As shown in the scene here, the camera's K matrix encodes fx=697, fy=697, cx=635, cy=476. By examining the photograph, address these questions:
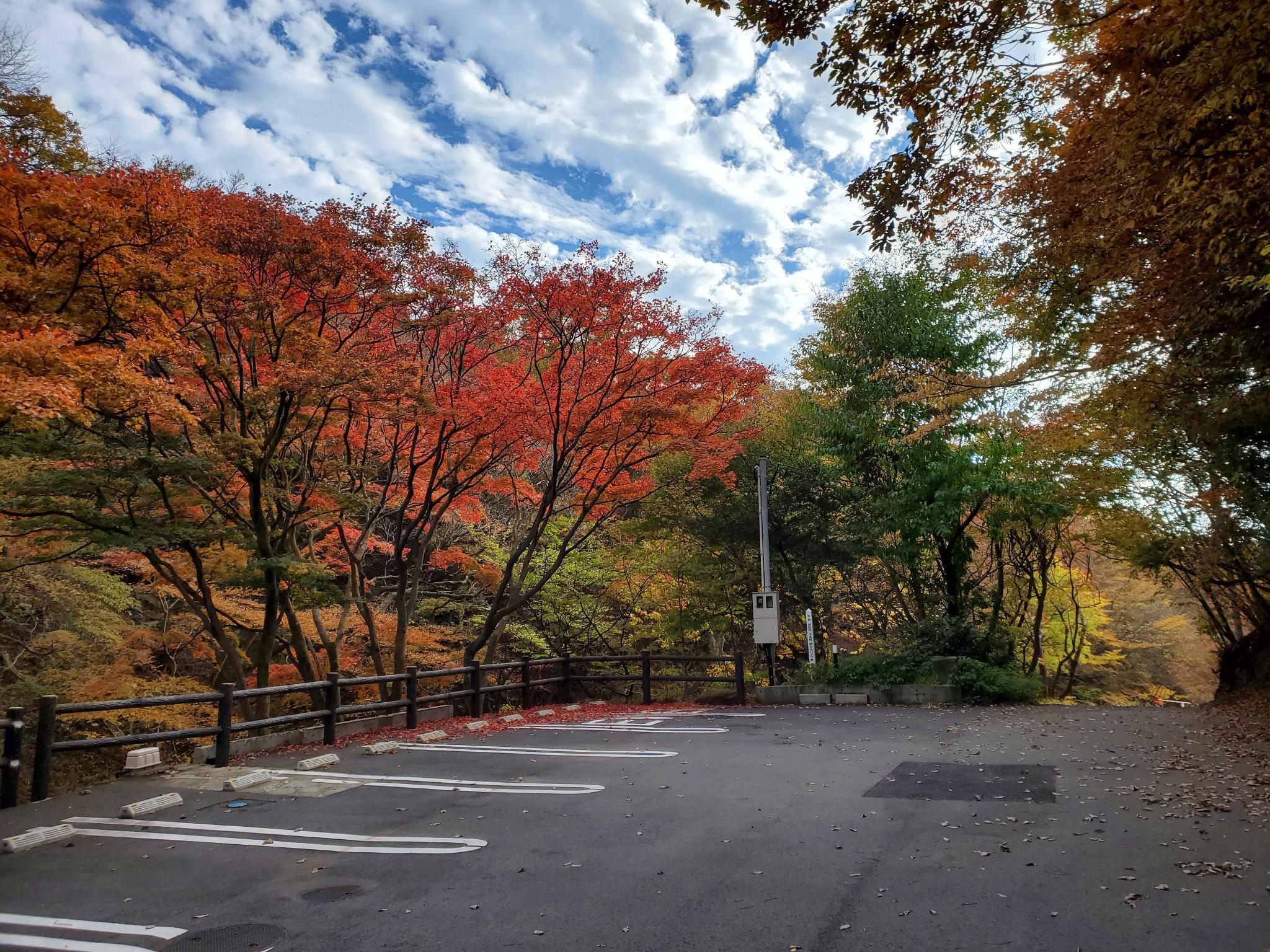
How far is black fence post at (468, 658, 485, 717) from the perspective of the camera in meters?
10.9

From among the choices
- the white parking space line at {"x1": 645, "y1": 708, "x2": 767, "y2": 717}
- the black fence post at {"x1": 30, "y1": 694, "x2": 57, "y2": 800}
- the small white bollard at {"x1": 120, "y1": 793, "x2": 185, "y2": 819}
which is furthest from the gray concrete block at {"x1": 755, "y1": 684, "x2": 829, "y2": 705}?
the black fence post at {"x1": 30, "y1": 694, "x2": 57, "y2": 800}

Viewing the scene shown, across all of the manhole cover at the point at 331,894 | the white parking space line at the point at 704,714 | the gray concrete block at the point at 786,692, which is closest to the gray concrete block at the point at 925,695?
the gray concrete block at the point at 786,692

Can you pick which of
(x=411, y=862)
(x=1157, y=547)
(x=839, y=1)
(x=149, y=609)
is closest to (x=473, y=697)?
(x=411, y=862)

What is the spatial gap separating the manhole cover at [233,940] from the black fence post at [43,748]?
358cm

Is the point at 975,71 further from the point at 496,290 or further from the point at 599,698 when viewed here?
the point at 599,698

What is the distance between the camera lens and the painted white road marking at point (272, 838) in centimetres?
428

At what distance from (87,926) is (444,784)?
304cm

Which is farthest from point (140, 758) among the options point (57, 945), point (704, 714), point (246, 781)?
point (704, 714)

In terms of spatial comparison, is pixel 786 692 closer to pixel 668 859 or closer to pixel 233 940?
pixel 668 859

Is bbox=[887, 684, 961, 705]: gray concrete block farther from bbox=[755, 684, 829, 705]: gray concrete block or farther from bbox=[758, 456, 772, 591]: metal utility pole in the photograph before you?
bbox=[758, 456, 772, 591]: metal utility pole

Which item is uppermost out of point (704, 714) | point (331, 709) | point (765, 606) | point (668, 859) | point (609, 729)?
point (765, 606)

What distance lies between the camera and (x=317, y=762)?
6.91 meters

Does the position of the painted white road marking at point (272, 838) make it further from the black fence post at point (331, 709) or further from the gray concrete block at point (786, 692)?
the gray concrete block at point (786, 692)

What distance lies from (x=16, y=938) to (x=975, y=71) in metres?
7.21
